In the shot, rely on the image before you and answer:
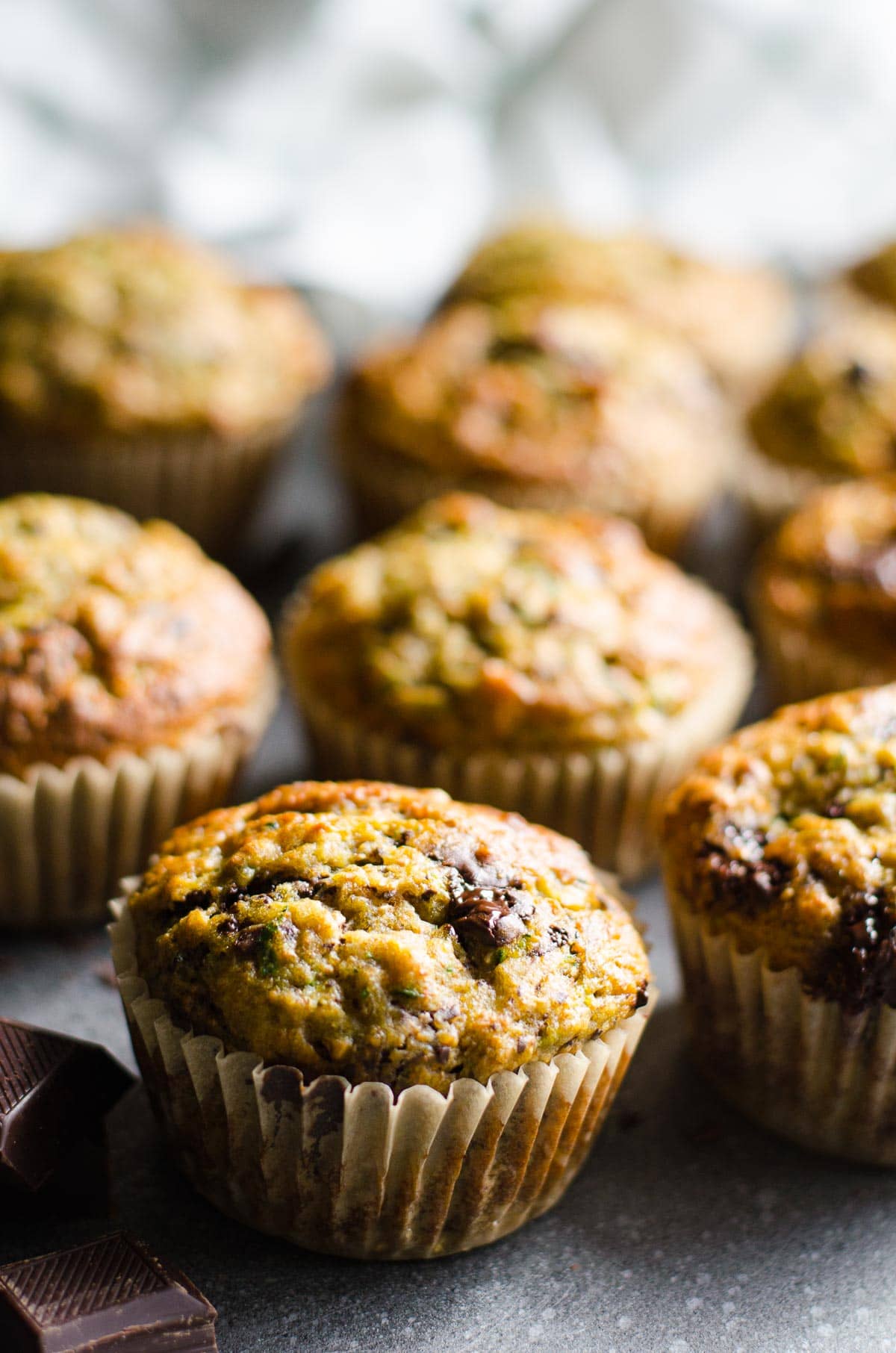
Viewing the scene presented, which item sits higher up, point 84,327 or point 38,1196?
point 84,327

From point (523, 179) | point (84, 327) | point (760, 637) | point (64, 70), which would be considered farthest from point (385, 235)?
point (760, 637)

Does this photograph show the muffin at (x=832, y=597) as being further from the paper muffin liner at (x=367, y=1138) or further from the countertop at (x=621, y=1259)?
the paper muffin liner at (x=367, y=1138)

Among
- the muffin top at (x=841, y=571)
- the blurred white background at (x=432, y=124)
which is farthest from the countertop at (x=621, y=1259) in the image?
the blurred white background at (x=432, y=124)

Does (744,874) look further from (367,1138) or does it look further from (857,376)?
(857,376)

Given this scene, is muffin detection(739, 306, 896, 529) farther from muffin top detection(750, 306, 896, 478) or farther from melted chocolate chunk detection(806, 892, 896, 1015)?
melted chocolate chunk detection(806, 892, 896, 1015)

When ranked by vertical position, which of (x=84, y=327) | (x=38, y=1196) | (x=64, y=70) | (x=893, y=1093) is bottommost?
(x=38, y=1196)

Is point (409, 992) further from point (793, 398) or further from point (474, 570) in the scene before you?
point (793, 398)
